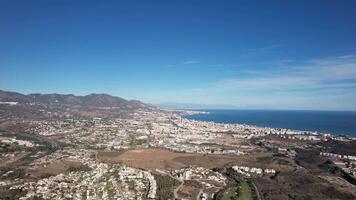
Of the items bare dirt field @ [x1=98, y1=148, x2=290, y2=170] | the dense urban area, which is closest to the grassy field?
the dense urban area

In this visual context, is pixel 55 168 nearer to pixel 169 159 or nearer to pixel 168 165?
pixel 168 165

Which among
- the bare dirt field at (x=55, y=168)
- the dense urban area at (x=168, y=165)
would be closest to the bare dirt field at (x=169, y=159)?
the dense urban area at (x=168, y=165)

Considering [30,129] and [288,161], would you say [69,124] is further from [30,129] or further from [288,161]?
[288,161]

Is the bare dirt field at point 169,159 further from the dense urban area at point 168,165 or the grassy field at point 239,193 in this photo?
the grassy field at point 239,193

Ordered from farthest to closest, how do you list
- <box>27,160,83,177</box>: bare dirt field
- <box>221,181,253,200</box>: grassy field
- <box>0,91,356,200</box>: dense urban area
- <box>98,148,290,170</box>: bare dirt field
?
<box>98,148,290,170</box>: bare dirt field < <box>27,160,83,177</box>: bare dirt field < <box>0,91,356,200</box>: dense urban area < <box>221,181,253,200</box>: grassy field

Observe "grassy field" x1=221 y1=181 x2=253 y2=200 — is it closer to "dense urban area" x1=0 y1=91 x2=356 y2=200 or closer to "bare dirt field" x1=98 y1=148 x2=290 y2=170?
"dense urban area" x1=0 y1=91 x2=356 y2=200

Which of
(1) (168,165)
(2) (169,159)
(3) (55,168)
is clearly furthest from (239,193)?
(3) (55,168)

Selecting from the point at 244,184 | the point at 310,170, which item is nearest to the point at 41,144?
the point at 244,184

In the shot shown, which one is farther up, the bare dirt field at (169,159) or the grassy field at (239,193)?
the bare dirt field at (169,159)
